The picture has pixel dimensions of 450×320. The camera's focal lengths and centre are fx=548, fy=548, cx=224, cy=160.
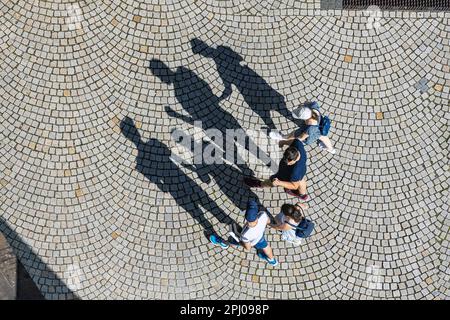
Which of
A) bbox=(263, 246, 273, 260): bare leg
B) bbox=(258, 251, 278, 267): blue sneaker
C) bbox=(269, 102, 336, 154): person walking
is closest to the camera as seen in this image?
bbox=(269, 102, 336, 154): person walking

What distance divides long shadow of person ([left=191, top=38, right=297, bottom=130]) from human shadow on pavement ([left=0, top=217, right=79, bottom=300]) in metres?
4.66

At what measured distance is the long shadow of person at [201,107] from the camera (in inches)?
419

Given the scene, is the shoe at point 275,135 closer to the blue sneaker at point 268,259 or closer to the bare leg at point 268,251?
the bare leg at point 268,251

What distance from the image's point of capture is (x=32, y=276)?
10.3 m

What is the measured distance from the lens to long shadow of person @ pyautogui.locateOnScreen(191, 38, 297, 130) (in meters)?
10.7

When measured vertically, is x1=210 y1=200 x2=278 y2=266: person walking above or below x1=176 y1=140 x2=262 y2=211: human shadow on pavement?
below

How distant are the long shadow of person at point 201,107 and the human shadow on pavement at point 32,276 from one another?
12.2 ft

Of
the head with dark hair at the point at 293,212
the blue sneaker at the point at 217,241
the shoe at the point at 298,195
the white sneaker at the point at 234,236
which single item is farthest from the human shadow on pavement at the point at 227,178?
the head with dark hair at the point at 293,212

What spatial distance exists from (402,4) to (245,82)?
3.54 m

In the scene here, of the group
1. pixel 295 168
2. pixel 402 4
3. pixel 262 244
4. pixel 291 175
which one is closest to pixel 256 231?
pixel 262 244

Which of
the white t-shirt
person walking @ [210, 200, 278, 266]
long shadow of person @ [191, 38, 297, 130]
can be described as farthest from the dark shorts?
long shadow of person @ [191, 38, 297, 130]

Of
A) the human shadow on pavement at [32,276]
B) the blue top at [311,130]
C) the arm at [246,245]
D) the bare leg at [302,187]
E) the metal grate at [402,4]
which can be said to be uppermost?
the metal grate at [402,4]

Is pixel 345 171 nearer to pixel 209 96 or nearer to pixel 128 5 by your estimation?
pixel 209 96

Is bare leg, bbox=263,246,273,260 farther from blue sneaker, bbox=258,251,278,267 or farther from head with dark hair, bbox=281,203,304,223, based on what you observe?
head with dark hair, bbox=281,203,304,223
